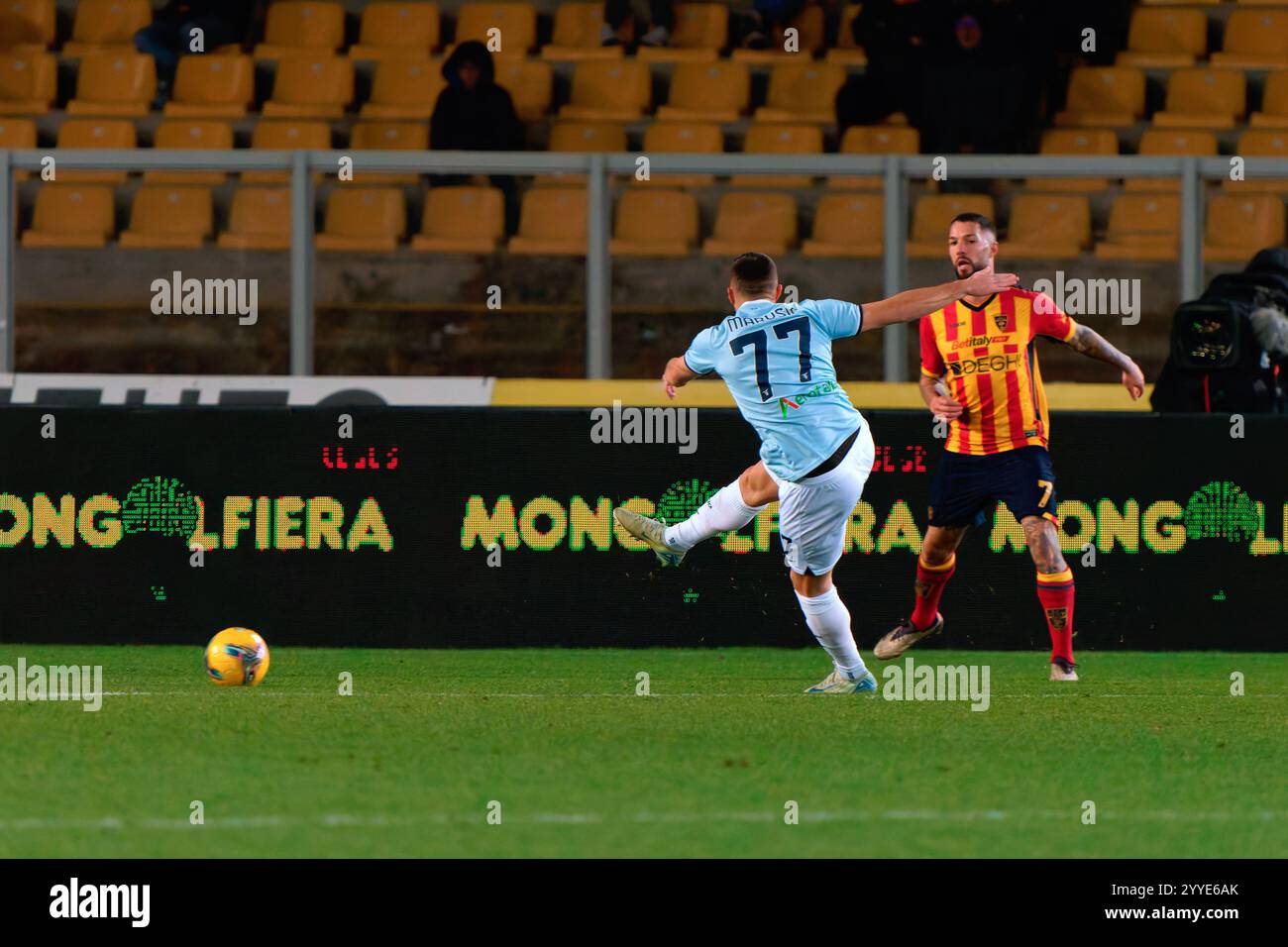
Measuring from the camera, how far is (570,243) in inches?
479

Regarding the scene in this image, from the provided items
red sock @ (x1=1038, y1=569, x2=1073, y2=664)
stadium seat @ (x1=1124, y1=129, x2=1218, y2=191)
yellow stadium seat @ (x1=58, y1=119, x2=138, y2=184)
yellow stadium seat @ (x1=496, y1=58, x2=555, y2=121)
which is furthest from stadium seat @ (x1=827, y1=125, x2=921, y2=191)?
red sock @ (x1=1038, y1=569, x2=1073, y2=664)

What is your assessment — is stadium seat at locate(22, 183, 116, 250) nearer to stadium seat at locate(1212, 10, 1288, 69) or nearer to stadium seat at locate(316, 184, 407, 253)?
stadium seat at locate(316, 184, 407, 253)

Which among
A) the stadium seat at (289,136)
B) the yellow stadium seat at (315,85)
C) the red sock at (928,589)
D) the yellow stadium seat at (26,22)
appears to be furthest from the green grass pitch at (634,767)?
the yellow stadium seat at (26,22)

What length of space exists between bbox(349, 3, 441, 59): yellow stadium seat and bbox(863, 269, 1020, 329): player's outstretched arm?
9.35m

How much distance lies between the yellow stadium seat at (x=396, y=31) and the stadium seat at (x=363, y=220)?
523cm

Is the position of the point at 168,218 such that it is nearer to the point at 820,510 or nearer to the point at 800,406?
the point at 800,406

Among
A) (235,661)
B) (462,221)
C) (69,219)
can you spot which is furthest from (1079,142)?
(235,661)

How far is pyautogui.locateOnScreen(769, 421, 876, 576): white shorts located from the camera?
28.9 ft

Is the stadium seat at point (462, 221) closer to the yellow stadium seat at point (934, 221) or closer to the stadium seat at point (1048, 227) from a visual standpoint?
the yellow stadium seat at point (934, 221)

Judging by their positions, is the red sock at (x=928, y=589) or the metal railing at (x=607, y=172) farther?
the metal railing at (x=607, y=172)

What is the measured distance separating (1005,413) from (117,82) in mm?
9161

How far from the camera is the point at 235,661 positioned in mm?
9406

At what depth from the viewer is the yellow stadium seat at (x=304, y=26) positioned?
1767 centimetres

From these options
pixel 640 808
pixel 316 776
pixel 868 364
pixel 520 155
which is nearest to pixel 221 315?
pixel 520 155
